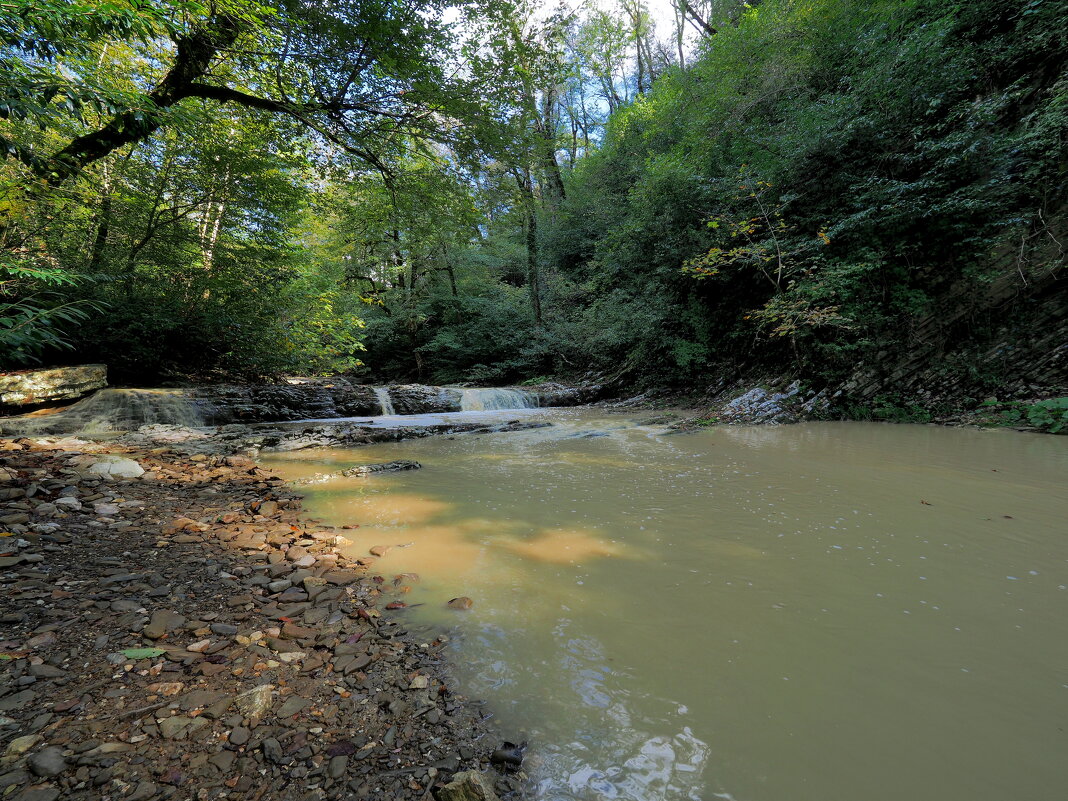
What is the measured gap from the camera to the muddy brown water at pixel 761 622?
3.90 feet

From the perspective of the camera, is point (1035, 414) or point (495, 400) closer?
point (1035, 414)

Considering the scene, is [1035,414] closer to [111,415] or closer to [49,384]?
[111,415]

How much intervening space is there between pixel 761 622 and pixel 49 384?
10.8 metres

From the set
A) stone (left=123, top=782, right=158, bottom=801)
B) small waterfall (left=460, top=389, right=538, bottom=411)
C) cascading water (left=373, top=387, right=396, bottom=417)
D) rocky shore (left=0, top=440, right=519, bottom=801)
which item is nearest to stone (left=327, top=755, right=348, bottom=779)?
rocky shore (left=0, top=440, right=519, bottom=801)

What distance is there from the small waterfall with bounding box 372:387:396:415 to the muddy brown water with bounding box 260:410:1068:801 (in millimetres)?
7514

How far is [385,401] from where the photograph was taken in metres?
11.6

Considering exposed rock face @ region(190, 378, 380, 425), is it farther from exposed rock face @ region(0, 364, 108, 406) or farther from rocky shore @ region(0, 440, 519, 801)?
rocky shore @ region(0, 440, 519, 801)

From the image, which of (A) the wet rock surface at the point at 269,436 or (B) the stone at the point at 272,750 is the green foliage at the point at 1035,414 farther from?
(B) the stone at the point at 272,750

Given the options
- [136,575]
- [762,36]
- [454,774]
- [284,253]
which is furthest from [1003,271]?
[284,253]

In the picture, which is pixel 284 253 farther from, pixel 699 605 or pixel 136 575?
pixel 699 605

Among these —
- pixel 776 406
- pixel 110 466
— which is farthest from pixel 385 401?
pixel 776 406

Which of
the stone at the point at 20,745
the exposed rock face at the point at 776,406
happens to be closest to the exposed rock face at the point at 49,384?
the stone at the point at 20,745

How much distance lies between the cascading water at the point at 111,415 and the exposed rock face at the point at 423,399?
15.0 feet

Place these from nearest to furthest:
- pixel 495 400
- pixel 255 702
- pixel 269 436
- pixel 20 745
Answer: pixel 20 745 < pixel 255 702 < pixel 269 436 < pixel 495 400
